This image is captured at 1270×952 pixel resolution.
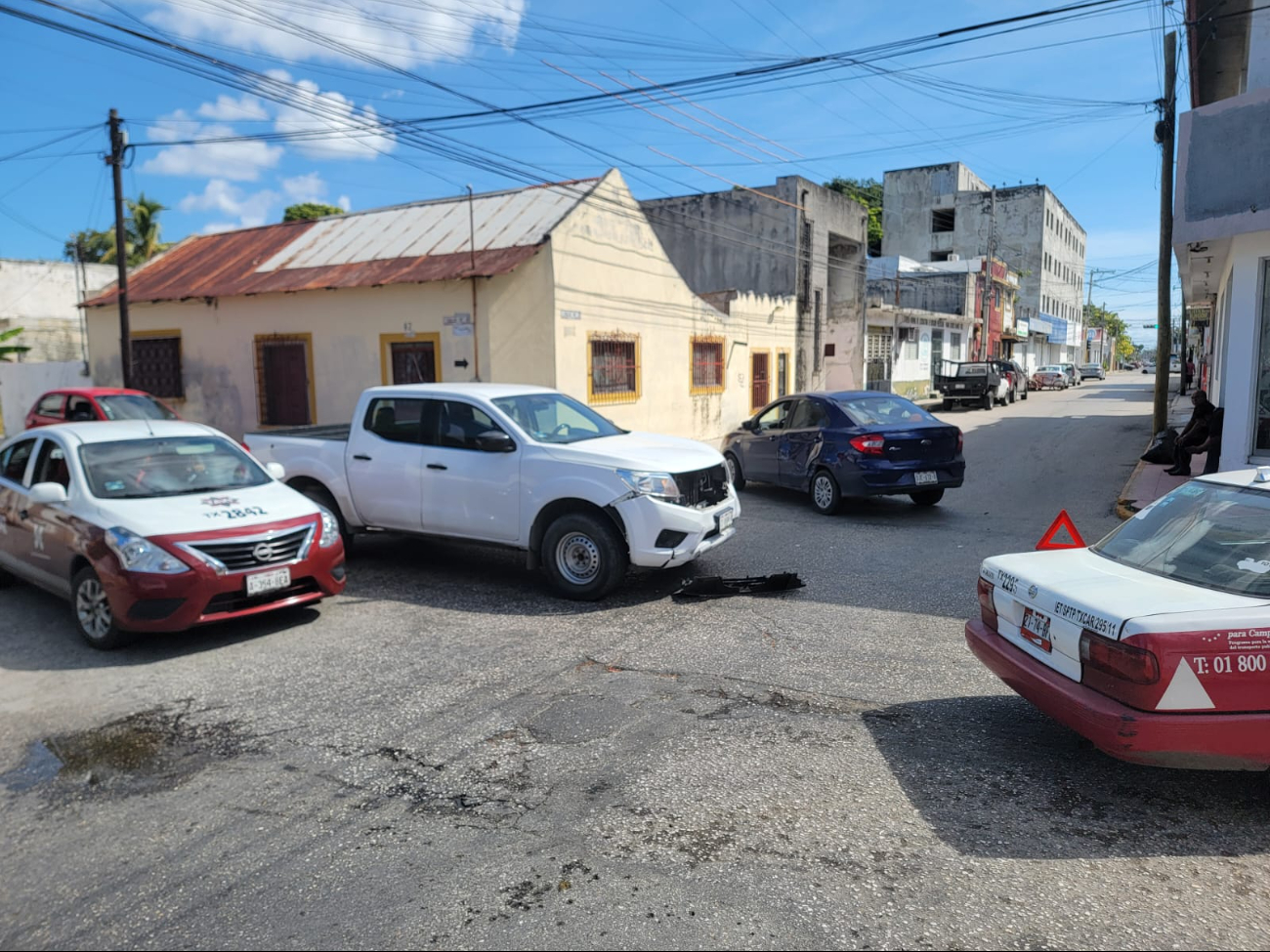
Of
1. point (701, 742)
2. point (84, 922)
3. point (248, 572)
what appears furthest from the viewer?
point (248, 572)

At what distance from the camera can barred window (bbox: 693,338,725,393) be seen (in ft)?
68.1

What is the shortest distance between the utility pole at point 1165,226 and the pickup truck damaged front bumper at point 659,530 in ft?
42.9

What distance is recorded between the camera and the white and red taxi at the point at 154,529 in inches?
228

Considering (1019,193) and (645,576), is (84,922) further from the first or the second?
(1019,193)

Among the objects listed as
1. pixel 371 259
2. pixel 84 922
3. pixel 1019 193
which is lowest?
pixel 84 922

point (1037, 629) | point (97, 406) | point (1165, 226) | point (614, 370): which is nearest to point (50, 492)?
point (1037, 629)

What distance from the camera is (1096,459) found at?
1686 centimetres

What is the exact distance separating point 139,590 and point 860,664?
15.5 feet

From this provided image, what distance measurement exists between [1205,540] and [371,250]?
16486mm

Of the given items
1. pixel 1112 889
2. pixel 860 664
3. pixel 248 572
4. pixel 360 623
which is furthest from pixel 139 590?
pixel 1112 889

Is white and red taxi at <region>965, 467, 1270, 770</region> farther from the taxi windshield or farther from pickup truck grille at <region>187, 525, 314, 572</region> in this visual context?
pickup truck grille at <region>187, 525, 314, 572</region>

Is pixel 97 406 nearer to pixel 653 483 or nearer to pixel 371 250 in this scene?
pixel 371 250

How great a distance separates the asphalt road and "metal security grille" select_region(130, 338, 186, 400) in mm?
14457

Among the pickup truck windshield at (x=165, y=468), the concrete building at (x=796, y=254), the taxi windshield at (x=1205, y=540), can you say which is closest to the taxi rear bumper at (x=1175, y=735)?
the taxi windshield at (x=1205, y=540)
